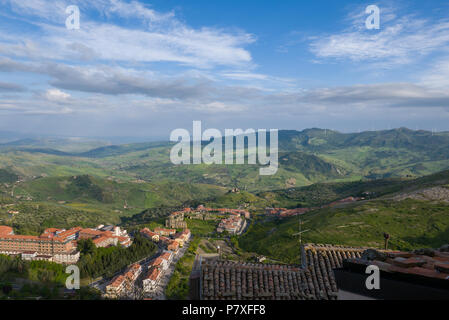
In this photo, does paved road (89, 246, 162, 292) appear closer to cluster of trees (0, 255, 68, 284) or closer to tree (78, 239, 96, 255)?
cluster of trees (0, 255, 68, 284)

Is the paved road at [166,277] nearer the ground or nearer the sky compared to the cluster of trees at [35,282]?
nearer the ground

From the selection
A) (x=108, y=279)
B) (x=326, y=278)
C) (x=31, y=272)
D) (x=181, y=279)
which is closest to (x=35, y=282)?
(x=31, y=272)

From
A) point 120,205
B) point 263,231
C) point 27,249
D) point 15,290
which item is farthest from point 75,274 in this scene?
point 120,205

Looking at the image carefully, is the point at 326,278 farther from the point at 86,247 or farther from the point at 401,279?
the point at 86,247

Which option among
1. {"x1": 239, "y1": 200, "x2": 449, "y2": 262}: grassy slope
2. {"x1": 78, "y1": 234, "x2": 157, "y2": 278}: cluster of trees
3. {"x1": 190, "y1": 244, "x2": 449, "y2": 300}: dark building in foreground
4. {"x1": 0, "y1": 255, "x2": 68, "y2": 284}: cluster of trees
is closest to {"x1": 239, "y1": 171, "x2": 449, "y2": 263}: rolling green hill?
{"x1": 239, "y1": 200, "x2": 449, "y2": 262}: grassy slope

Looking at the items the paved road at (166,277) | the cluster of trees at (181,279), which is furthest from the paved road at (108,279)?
the cluster of trees at (181,279)

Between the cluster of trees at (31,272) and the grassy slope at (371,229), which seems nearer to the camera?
the cluster of trees at (31,272)

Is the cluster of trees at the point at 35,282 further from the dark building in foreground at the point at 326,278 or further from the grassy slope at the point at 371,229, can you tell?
the grassy slope at the point at 371,229
